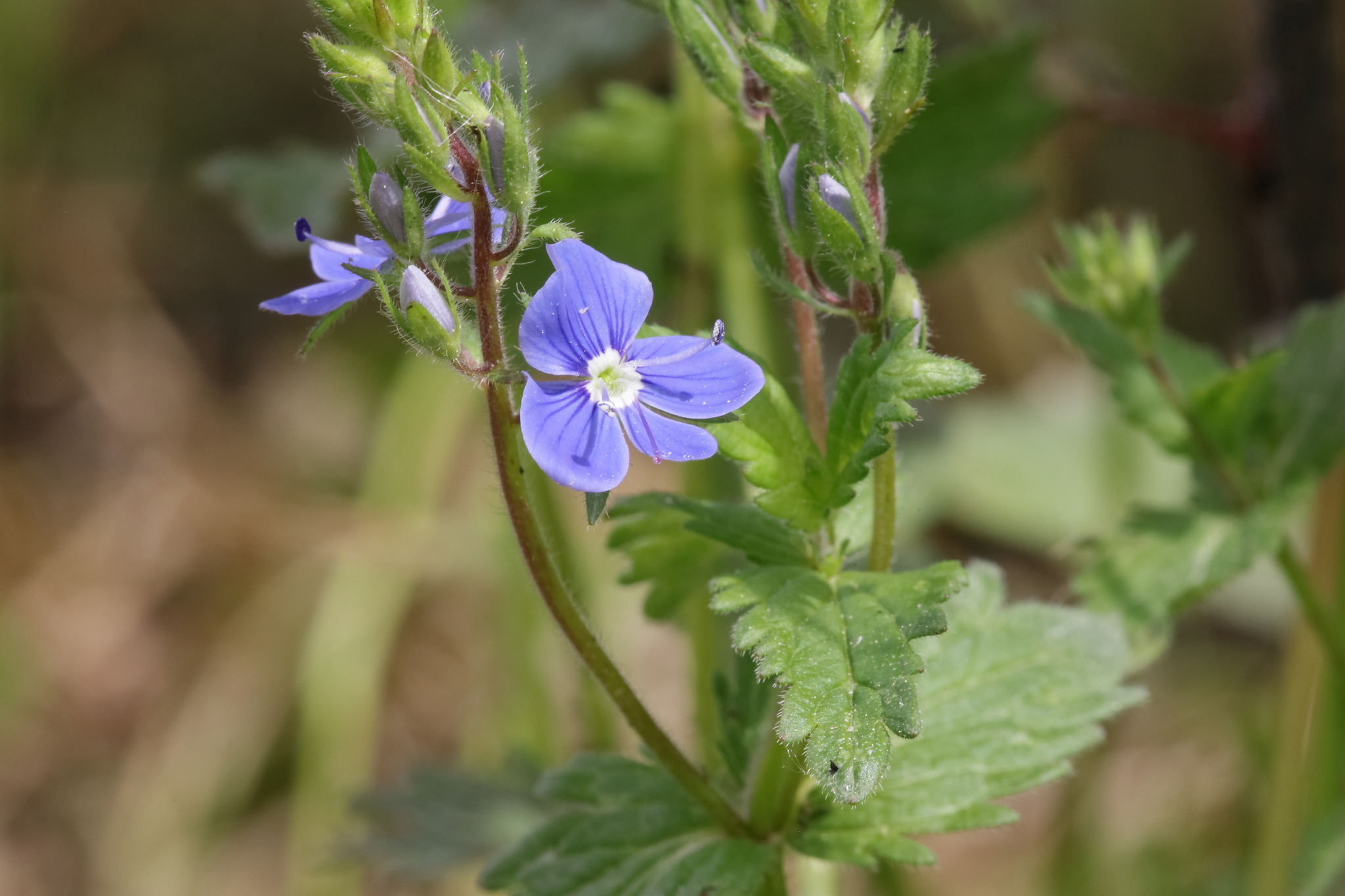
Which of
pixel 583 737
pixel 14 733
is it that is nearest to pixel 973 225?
pixel 583 737

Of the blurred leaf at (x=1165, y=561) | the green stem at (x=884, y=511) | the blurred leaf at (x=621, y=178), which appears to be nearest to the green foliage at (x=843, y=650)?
the green stem at (x=884, y=511)

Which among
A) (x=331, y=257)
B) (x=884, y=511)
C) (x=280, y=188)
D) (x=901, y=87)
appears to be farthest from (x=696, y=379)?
(x=280, y=188)

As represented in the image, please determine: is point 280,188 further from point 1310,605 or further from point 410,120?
point 1310,605

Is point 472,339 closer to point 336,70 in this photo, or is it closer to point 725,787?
point 336,70

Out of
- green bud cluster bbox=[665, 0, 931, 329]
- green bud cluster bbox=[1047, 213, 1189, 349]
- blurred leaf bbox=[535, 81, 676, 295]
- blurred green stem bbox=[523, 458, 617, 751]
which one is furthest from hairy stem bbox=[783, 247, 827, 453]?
blurred leaf bbox=[535, 81, 676, 295]

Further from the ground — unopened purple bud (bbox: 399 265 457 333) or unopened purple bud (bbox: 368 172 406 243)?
unopened purple bud (bbox: 368 172 406 243)

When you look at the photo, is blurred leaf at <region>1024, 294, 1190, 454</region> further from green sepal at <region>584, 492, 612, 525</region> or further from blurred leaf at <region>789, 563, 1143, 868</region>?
green sepal at <region>584, 492, 612, 525</region>

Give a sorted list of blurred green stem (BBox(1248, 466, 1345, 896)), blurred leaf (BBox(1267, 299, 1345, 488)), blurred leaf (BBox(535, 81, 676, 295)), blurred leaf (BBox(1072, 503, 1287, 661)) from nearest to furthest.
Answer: blurred leaf (BBox(1072, 503, 1287, 661)) < blurred leaf (BBox(1267, 299, 1345, 488)) < blurred green stem (BBox(1248, 466, 1345, 896)) < blurred leaf (BBox(535, 81, 676, 295))
